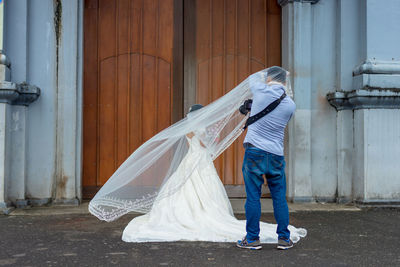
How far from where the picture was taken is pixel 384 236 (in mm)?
4801

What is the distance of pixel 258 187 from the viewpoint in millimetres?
4168

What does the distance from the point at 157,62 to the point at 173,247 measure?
3963 mm

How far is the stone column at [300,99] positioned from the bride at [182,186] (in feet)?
6.77

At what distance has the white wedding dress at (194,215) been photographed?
14.7 ft

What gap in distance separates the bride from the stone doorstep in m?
1.30

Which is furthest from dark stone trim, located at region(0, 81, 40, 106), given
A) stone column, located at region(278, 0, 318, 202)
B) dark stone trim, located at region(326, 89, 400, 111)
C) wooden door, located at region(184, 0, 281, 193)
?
dark stone trim, located at region(326, 89, 400, 111)

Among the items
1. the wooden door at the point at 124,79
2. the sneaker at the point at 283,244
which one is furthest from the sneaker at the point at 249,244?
the wooden door at the point at 124,79

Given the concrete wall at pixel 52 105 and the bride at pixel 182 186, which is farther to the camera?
the concrete wall at pixel 52 105

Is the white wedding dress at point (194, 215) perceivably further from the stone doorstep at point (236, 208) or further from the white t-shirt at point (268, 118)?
the stone doorstep at point (236, 208)

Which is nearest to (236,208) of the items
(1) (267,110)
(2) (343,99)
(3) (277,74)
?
(2) (343,99)

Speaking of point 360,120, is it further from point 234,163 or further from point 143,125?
point 143,125

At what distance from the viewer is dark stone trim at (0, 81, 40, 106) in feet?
19.6

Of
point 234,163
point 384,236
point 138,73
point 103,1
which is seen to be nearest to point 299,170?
point 234,163

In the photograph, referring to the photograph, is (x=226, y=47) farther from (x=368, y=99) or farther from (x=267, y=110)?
(x=267, y=110)
